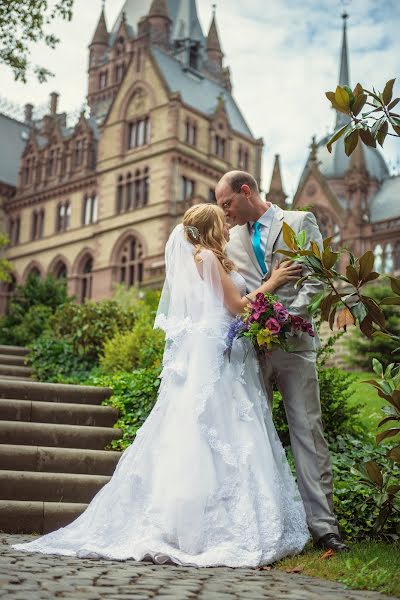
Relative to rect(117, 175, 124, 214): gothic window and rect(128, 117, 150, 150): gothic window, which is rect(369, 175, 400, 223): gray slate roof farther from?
rect(117, 175, 124, 214): gothic window

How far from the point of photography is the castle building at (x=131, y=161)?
36.9 metres

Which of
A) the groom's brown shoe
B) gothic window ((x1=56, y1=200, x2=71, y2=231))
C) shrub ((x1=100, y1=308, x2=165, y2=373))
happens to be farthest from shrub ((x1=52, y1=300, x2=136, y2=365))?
gothic window ((x1=56, y1=200, x2=71, y2=231))

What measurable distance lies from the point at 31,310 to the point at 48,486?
28.7 ft

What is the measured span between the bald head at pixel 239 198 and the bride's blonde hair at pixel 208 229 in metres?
0.09

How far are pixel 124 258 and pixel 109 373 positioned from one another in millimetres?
28752

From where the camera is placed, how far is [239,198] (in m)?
5.01

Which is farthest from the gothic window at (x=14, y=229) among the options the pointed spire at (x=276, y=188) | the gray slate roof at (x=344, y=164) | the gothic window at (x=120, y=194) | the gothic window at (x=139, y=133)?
the gray slate roof at (x=344, y=164)

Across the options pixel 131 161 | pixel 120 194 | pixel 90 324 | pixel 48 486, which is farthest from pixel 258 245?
pixel 120 194

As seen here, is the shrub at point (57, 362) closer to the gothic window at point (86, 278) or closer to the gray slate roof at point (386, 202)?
the gray slate roof at point (386, 202)

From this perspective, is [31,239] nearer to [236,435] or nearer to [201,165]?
[201,165]

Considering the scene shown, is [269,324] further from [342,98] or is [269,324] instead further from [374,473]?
[342,98]

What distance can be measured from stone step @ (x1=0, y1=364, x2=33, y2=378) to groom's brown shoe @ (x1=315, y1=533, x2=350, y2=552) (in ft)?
20.1

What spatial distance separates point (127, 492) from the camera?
15.0 feet

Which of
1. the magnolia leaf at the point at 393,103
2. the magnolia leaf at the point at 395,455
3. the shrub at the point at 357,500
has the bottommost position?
the shrub at the point at 357,500
